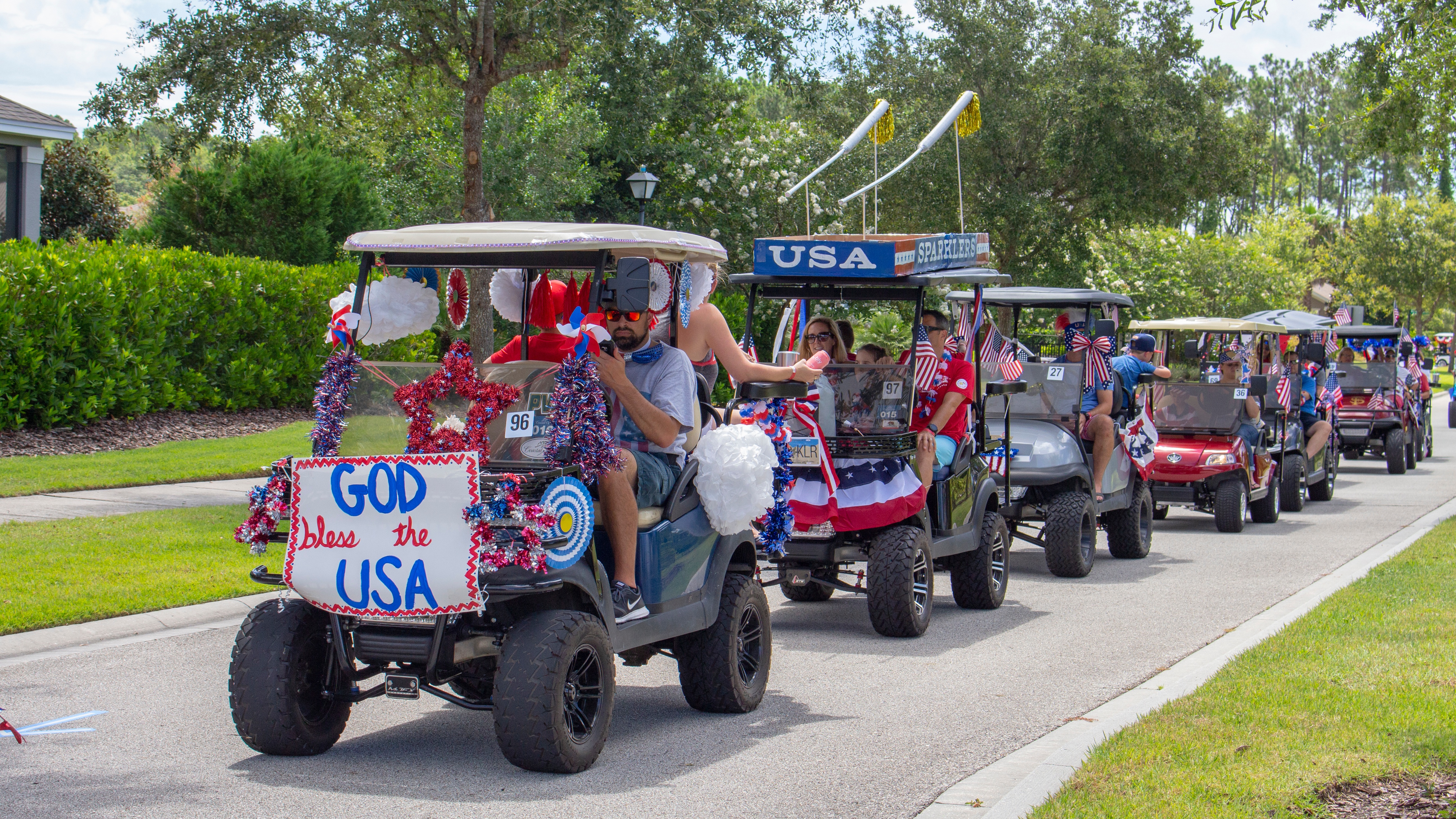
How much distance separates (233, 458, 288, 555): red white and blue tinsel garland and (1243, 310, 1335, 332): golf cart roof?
14.0m

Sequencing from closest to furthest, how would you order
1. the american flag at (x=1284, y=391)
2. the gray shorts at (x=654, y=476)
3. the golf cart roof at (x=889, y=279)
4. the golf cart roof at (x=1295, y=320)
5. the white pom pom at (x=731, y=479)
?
the gray shorts at (x=654, y=476)
the white pom pom at (x=731, y=479)
the golf cart roof at (x=889, y=279)
the american flag at (x=1284, y=391)
the golf cart roof at (x=1295, y=320)

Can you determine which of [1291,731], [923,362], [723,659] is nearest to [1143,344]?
[923,362]

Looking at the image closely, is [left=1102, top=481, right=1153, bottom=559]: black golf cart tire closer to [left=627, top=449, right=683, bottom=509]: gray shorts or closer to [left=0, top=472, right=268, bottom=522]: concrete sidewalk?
[left=627, top=449, right=683, bottom=509]: gray shorts

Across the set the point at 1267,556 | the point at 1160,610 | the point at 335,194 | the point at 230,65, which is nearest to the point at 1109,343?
the point at 1267,556

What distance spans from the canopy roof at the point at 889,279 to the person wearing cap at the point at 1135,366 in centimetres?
353

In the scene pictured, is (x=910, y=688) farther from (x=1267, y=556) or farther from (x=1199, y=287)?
(x=1199, y=287)

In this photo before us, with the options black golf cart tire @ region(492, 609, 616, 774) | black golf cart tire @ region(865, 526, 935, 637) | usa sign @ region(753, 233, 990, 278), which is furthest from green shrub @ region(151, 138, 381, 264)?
black golf cart tire @ region(492, 609, 616, 774)

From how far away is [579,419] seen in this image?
5.40m

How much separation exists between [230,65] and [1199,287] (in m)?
31.3

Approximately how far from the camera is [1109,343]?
40.1ft

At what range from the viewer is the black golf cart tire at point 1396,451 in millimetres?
21359

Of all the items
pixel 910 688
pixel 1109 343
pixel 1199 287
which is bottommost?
pixel 910 688

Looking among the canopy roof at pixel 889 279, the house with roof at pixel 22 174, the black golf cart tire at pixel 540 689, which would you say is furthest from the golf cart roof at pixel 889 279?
the house with roof at pixel 22 174

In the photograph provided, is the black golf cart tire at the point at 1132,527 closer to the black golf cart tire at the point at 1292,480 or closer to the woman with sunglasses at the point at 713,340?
the black golf cart tire at the point at 1292,480
